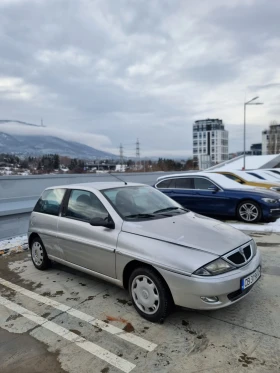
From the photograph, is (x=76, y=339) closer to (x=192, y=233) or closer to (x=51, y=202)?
(x=192, y=233)

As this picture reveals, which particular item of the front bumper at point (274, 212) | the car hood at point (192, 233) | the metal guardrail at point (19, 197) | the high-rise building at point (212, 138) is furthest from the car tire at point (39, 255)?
the high-rise building at point (212, 138)

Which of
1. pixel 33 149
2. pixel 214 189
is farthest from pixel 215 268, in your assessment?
pixel 33 149

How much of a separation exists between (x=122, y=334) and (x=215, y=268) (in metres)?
1.17

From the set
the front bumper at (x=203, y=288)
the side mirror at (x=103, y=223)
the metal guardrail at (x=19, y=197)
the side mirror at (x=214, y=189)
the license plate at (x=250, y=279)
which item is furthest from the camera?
the side mirror at (x=214, y=189)

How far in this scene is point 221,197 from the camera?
848 centimetres

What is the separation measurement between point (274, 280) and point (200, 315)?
153 cm

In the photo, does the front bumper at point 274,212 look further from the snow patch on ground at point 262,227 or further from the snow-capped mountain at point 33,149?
the snow-capped mountain at point 33,149

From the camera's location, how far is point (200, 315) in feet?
10.9

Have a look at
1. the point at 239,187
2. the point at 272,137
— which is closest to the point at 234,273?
the point at 239,187

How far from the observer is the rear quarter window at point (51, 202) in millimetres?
4699

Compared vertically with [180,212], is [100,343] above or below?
below

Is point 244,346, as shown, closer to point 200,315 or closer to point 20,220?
point 200,315

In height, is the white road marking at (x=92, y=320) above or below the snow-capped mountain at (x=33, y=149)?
below

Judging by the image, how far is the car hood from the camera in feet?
10.2
